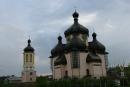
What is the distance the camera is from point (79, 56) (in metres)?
65.3

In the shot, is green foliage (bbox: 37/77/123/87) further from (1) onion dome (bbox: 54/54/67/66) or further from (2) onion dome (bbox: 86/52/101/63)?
→ (1) onion dome (bbox: 54/54/67/66)

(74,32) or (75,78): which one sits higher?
(74,32)

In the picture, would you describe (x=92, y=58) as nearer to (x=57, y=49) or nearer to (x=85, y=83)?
(x=85, y=83)

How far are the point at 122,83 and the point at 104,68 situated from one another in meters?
6.49

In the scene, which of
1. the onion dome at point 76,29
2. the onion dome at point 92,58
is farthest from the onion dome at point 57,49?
the onion dome at point 92,58

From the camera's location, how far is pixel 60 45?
Result: 72.8m

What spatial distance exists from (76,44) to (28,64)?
23649 mm

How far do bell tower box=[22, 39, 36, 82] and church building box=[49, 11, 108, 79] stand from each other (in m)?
15.4

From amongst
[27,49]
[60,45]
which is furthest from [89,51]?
[27,49]

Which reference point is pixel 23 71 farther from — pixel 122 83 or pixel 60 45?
pixel 122 83

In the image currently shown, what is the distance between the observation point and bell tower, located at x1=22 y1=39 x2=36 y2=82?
278ft

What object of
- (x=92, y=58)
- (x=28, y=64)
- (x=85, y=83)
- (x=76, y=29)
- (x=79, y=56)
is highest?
(x=76, y=29)

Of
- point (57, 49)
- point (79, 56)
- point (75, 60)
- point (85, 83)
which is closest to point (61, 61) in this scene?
point (75, 60)

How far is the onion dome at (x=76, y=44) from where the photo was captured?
6494 cm
